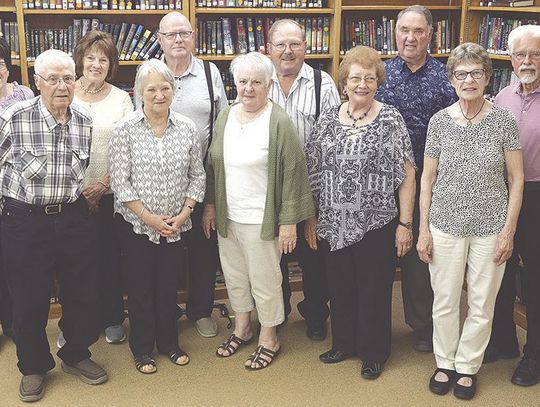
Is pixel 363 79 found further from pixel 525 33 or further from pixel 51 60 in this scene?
pixel 51 60

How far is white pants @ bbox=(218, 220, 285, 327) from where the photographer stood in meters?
3.41

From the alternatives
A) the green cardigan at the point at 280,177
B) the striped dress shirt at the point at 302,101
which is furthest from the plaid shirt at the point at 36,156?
the striped dress shirt at the point at 302,101

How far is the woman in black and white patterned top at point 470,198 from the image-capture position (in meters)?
3.00

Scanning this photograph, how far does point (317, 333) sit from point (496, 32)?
102 inches

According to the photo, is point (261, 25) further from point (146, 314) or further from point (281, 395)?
point (281, 395)

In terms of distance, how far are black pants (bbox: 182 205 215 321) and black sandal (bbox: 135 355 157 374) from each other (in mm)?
494

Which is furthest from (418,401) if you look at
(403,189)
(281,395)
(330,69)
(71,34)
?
(71,34)

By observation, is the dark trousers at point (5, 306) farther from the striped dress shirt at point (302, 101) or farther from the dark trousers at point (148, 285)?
the striped dress shirt at point (302, 101)

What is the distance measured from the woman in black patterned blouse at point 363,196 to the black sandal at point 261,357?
44 cm

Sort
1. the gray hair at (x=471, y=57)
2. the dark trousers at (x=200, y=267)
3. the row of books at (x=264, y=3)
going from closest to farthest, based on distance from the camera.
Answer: the gray hair at (x=471, y=57)
the dark trousers at (x=200, y=267)
the row of books at (x=264, y=3)

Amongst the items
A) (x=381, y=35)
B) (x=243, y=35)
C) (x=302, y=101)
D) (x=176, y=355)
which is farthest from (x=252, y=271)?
(x=381, y=35)

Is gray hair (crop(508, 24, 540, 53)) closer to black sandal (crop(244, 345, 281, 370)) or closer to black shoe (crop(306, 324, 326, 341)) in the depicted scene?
black shoe (crop(306, 324, 326, 341))

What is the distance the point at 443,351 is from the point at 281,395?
2.56 ft

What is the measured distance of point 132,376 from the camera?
349 cm
